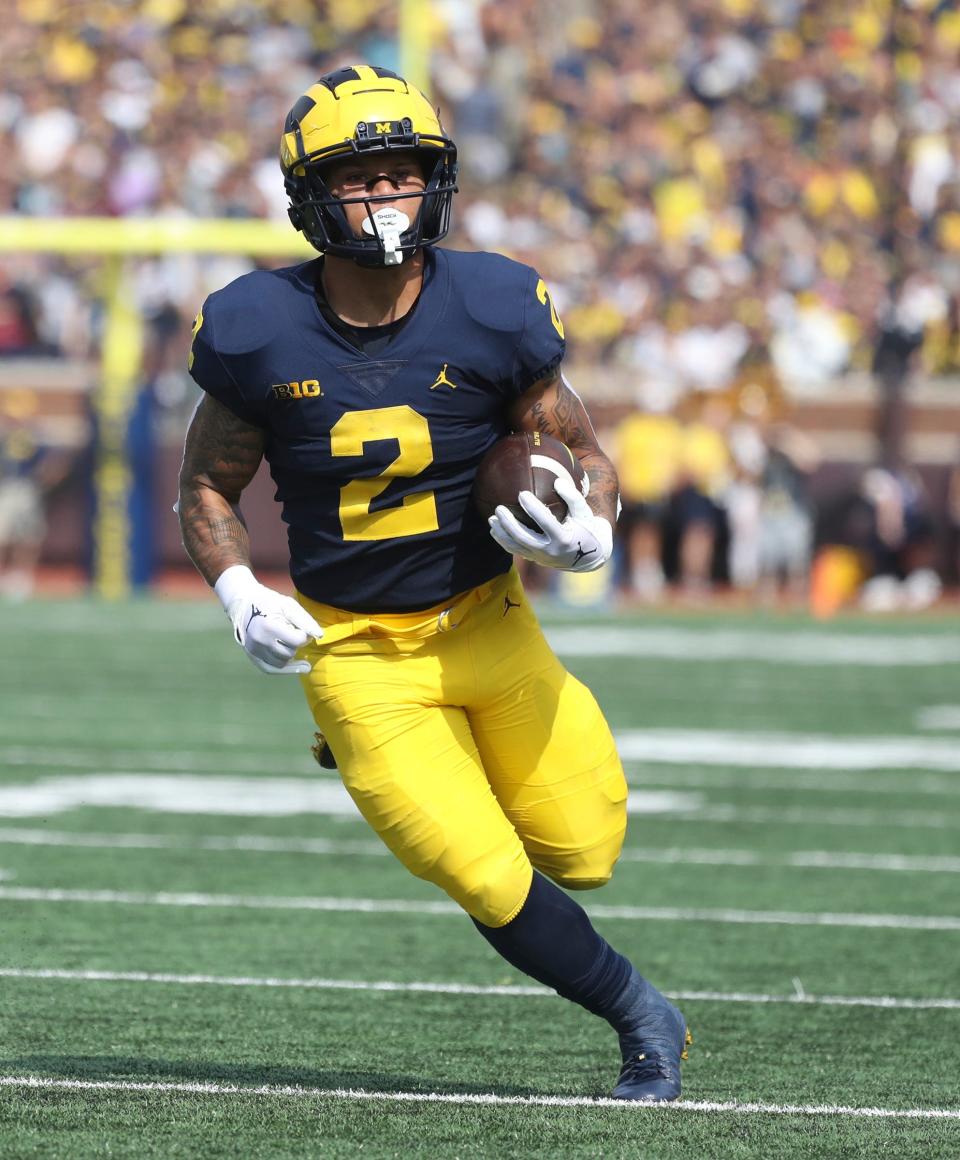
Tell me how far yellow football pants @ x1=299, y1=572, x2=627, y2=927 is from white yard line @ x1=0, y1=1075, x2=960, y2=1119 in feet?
1.00

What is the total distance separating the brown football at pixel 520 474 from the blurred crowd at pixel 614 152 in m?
12.6

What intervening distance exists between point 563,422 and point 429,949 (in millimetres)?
1838

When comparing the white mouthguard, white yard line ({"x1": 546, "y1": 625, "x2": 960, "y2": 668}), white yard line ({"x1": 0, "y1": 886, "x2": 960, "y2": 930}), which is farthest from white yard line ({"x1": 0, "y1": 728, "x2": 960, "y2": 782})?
the white mouthguard

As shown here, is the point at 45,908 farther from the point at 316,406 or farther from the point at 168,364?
the point at 168,364

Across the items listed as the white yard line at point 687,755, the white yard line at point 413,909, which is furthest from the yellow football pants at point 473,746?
the white yard line at point 687,755

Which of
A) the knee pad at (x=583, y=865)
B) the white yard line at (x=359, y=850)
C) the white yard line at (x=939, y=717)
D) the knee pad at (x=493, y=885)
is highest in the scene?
the knee pad at (x=493, y=885)

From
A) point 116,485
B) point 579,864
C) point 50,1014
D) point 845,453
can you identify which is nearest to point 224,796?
point 50,1014

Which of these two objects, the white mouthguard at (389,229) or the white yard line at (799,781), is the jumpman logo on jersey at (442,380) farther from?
the white yard line at (799,781)

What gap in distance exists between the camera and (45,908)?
547cm

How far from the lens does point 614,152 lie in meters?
17.6

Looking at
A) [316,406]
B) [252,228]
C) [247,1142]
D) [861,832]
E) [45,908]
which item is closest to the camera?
[247,1142]

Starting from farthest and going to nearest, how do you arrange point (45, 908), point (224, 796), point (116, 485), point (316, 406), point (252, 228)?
1. point (116, 485)
2. point (252, 228)
3. point (224, 796)
4. point (45, 908)
5. point (316, 406)

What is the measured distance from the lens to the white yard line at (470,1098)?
11.6ft

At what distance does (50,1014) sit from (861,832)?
3.42m
